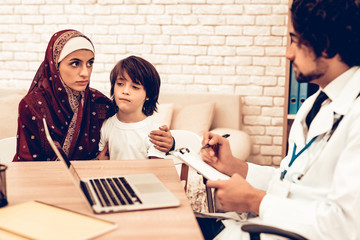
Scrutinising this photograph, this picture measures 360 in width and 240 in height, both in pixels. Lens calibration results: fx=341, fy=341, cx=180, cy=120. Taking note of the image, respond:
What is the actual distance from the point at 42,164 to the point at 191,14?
7.42ft

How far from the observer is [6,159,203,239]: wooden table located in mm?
763

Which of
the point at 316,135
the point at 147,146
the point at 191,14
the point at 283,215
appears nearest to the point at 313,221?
the point at 283,215

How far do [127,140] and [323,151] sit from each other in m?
0.96

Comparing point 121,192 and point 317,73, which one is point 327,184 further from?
point 121,192

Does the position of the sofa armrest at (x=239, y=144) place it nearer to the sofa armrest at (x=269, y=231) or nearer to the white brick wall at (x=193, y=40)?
the white brick wall at (x=193, y=40)

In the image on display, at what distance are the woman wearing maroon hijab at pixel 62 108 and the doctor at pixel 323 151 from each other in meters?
0.65

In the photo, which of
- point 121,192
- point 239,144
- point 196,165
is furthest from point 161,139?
point 239,144

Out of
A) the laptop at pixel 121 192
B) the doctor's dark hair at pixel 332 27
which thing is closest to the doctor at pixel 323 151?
the doctor's dark hair at pixel 332 27

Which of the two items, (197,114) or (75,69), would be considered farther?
(197,114)

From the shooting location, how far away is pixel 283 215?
924mm

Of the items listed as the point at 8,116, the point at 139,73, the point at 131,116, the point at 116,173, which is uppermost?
the point at 139,73

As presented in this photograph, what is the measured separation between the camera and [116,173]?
1193 millimetres

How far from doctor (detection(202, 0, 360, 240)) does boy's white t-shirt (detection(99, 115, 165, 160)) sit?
2.32 feet

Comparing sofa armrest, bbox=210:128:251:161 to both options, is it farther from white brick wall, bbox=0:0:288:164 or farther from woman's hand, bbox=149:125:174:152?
woman's hand, bbox=149:125:174:152
